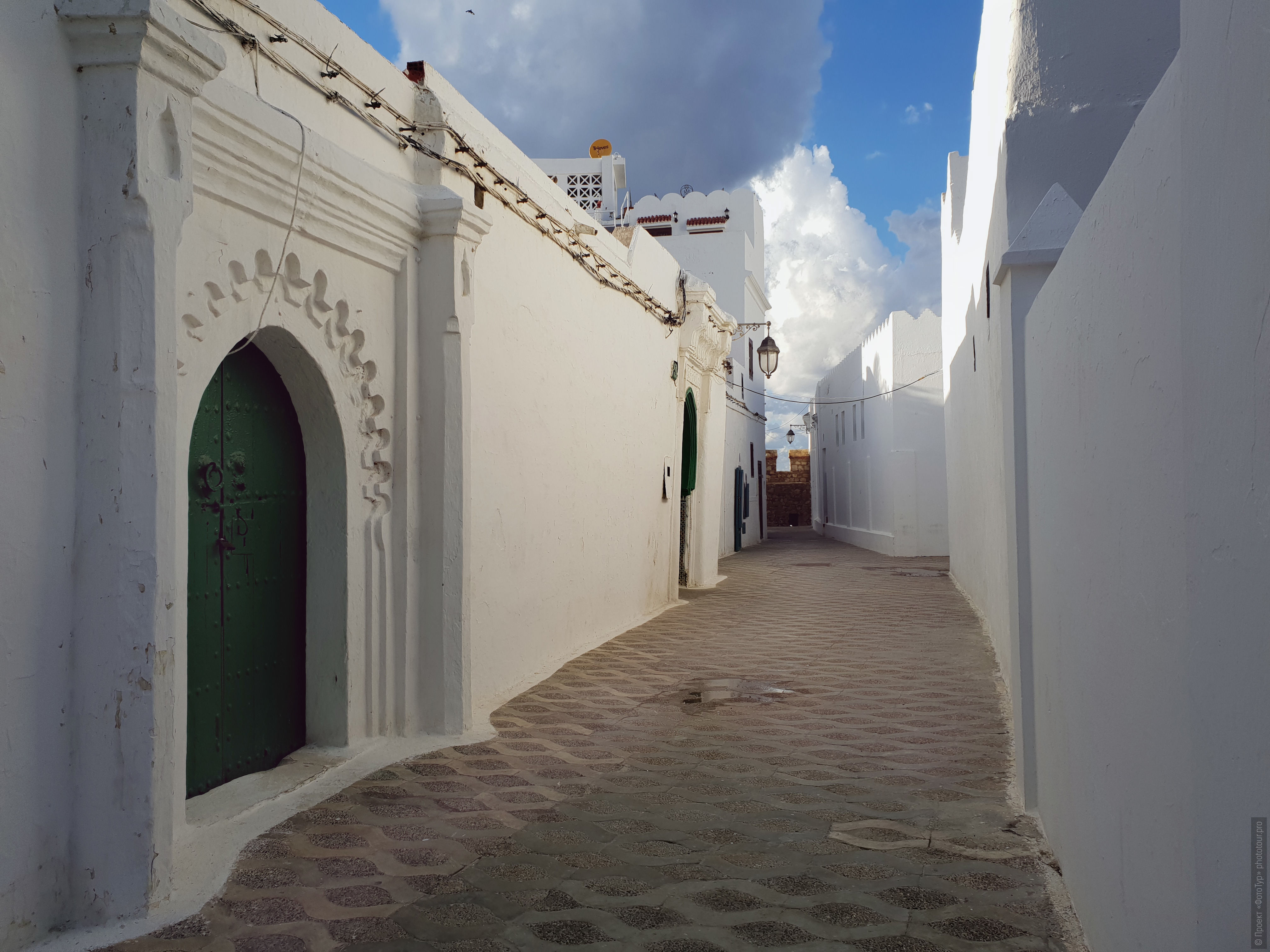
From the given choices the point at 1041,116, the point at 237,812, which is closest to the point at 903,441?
the point at 1041,116

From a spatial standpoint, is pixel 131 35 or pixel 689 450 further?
pixel 689 450

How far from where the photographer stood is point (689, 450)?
1288cm

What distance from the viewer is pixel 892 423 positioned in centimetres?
1923

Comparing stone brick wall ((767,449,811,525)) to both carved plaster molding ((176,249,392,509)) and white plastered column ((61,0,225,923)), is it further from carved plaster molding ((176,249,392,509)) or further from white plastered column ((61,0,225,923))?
white plastered column ((61,0,225,923))

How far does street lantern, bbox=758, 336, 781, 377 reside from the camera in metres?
16.8

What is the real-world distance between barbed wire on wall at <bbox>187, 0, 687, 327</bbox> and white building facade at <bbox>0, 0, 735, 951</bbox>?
0.9 inches

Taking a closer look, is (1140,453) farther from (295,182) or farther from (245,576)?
(245,576)

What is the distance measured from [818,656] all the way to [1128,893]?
5.66 meters

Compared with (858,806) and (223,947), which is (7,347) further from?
(858,806)

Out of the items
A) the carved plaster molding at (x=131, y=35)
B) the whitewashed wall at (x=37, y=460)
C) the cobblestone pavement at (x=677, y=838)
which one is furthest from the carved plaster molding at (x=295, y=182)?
the cobblestone pavement at (x=677, y=838)

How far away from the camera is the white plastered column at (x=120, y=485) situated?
2.89 m

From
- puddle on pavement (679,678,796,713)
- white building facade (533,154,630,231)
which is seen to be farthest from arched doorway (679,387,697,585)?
puddle on pavement (679,678,796,713)

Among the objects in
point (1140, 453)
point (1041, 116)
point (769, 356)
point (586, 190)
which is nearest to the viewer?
point (1140, 453)

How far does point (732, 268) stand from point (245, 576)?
772 inches
